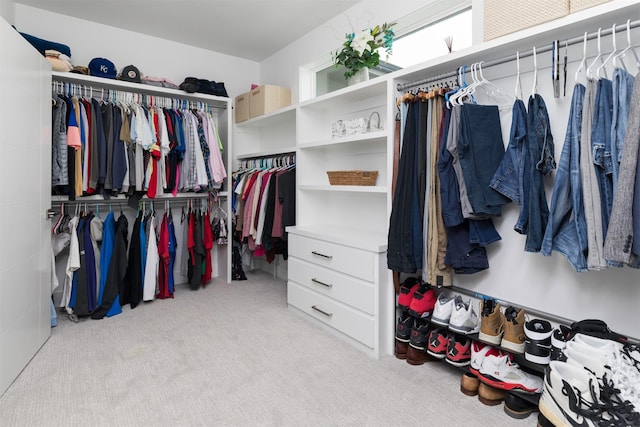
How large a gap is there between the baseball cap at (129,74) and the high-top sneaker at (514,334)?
3.37 m

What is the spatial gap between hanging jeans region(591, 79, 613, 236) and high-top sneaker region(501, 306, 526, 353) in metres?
0.56

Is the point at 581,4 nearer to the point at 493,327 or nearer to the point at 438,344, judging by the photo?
the point at 493,327

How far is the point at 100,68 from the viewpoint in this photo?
3109 millimetres

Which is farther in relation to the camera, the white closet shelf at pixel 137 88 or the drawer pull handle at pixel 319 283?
the white closet shelf at pixel 137 88

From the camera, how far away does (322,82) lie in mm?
3734

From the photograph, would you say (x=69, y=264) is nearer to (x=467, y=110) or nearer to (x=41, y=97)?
(x=41, y=97)

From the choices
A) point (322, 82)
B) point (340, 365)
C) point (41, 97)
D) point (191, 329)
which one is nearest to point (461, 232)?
point (340, 365)

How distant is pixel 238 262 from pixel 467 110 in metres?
2.88

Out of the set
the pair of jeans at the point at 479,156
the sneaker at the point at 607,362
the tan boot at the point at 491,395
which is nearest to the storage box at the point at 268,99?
the pair of jeans at the point at 479,156

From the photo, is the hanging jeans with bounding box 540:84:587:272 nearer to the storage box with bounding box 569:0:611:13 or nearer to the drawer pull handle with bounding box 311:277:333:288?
the storage box with bounding box 569:0:611:13

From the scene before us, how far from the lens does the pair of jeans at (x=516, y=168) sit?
1.67 meters

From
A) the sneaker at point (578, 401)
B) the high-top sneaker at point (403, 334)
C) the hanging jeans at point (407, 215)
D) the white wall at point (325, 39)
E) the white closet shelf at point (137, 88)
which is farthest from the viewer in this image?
the white closet shelf at point (137, 88)

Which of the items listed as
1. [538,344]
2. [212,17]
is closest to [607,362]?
[538,344]

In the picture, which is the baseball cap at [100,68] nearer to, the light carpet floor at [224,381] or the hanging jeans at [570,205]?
the light carpet floor at [224,381]
